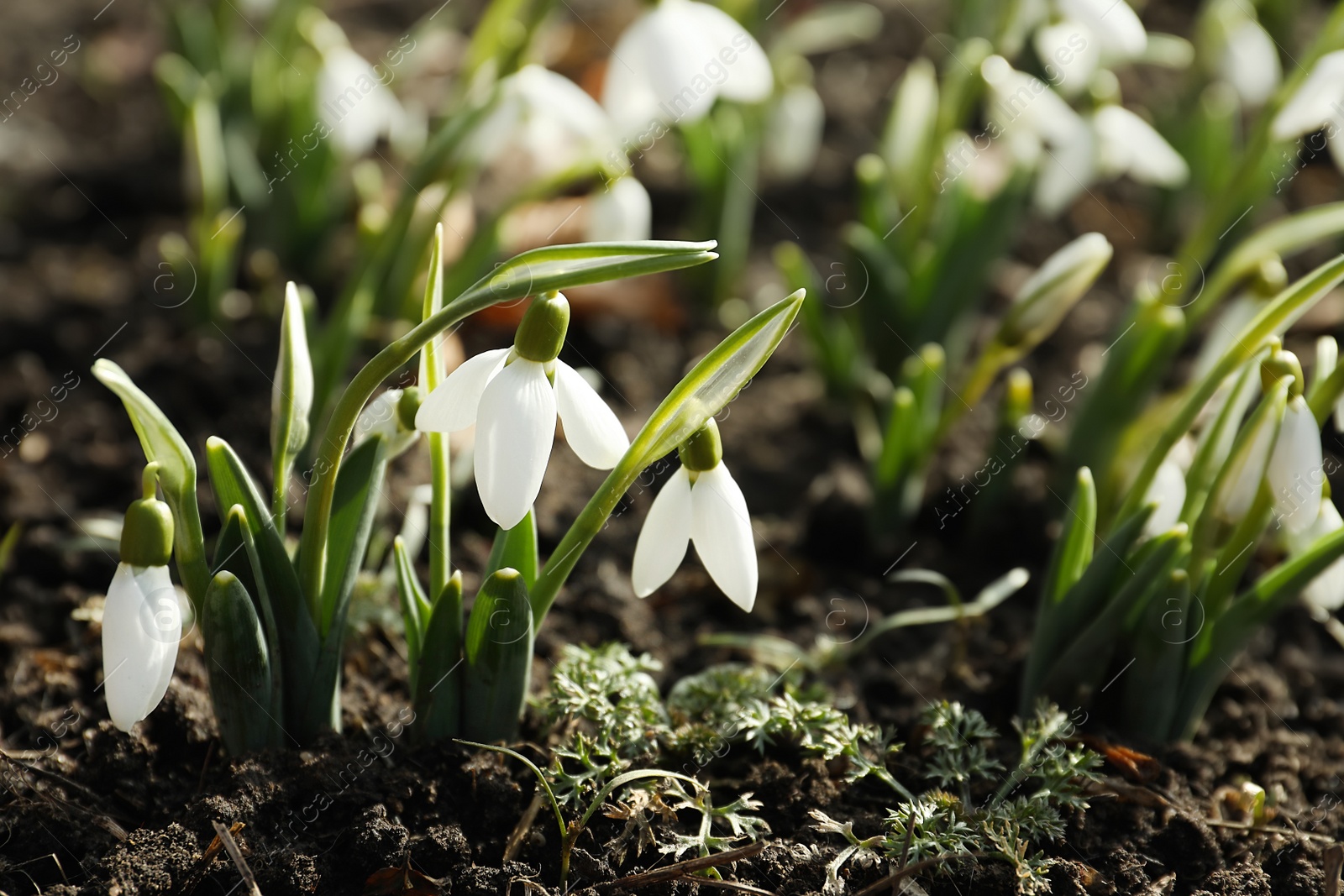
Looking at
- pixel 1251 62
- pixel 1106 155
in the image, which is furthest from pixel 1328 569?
pixel 1251 62

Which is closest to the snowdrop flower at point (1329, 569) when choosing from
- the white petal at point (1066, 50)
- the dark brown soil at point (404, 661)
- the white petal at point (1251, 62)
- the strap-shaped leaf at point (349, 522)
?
the dark brown soil at point (404, 661)

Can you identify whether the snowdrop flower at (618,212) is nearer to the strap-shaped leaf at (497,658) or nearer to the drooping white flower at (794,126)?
the drooping white flower at (794,126)

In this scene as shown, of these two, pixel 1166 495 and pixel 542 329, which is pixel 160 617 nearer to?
pixel 542 329

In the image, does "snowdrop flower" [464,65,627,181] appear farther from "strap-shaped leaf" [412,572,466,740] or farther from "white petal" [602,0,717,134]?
"strap-shaped leaf" [412,572,466,740]

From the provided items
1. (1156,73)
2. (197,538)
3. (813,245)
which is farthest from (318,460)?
(1156,73)

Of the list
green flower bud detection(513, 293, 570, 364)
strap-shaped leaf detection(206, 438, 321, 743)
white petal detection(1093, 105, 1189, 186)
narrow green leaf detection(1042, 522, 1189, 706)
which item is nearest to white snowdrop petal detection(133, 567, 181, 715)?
strap-shaped leaf detection(206, 438, 321, 743)

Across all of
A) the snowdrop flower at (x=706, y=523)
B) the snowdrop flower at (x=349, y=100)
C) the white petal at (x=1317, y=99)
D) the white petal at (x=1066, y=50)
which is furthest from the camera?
the snowdrop flower at (x=349, y=100)
